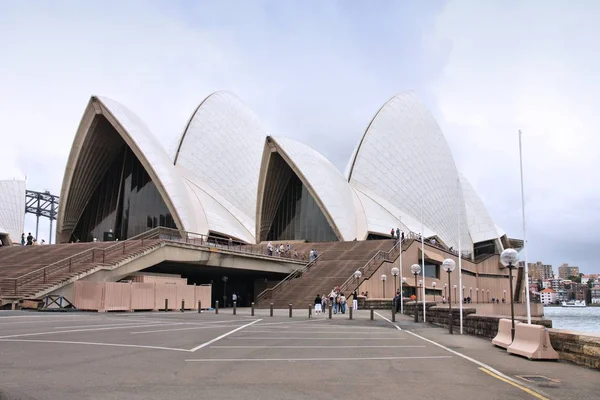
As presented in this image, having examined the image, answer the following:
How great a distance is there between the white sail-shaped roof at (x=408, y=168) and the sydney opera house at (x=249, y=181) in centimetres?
12

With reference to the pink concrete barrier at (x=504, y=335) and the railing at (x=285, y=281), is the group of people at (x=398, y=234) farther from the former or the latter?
the pink concrete barrier at (x=504, y=335)

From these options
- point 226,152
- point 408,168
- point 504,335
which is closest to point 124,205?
point 226,152

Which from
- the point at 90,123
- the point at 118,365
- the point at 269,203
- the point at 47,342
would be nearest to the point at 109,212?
the point at 90,123

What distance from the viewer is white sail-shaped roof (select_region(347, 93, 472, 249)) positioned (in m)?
58.4

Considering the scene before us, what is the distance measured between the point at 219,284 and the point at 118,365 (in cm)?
3897

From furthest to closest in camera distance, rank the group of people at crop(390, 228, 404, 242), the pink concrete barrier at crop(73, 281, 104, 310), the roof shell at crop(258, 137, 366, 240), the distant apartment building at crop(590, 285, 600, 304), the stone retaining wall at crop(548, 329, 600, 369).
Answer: the distant apartment building at crop(590, 285, 600, 304) < the roof shell at crop(258, 137, 366, 240) < the group of people at crop(390, 228, 404, 242) < the pink concrete barrier at crop(73, 281, 104, 310) < the stone retaining wall at crop(548, 329, 600, 369)

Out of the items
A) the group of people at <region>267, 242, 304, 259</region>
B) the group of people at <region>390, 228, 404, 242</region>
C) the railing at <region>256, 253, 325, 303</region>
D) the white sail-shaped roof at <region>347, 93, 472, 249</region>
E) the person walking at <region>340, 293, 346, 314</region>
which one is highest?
the white sail-shaped roof at <region>347, 93, 472, 249</region>

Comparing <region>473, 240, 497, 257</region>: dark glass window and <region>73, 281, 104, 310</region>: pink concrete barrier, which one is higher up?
<region>473, 240, 497, 257</region>: dark glass window

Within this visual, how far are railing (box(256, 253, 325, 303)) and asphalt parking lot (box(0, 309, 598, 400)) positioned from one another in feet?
70.0

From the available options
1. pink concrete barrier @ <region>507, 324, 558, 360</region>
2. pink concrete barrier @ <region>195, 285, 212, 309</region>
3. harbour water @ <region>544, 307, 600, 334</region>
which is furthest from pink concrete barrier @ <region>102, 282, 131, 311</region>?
harbour water @ <region>544, 307, 600, 334</region>

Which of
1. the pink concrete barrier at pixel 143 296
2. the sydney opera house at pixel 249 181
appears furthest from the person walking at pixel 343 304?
the sydney opera house at pixel 249 181

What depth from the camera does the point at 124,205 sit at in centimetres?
5038

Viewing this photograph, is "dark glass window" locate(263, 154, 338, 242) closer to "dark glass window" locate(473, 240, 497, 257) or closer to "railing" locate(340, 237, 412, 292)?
"railing" locate(340, 237, 412, 292)

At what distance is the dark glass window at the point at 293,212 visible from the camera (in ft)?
177
